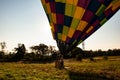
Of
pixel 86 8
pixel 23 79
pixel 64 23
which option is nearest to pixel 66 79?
pixel 23 79

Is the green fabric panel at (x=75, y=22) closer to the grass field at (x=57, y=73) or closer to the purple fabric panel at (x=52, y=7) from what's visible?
the purple fabric panel at (x=52, y=7)

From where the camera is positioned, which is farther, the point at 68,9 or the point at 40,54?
the point at 40,54

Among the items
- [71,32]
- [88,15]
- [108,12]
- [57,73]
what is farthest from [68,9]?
[57,73]

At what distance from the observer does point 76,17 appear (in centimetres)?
897

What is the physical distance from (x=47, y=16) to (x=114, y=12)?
9.66ft

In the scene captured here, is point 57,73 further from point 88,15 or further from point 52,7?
point 88,15

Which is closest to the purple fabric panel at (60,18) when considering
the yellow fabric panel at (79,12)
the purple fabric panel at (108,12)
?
the yellow fabric panel at (79,12)

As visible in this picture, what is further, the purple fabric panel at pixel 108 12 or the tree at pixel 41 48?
the tree at pixel 41 48

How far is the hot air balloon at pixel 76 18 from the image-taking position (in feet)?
28.7

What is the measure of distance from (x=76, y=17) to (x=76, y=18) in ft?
0.13

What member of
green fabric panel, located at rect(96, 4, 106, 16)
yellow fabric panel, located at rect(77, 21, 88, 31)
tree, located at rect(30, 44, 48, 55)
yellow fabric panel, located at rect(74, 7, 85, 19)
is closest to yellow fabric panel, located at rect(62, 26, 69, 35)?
yellow fabric panel, located at rect(77, 21, 88, 31)

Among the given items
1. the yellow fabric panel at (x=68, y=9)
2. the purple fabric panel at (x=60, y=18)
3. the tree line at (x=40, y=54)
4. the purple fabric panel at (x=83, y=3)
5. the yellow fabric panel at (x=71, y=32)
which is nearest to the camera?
the purple fabric panel at (x=83, y=3)

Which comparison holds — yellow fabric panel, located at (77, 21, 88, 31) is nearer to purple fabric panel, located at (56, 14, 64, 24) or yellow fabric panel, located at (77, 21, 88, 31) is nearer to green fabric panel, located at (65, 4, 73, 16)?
green fabric panel, located at (65, 4, 73, 16)

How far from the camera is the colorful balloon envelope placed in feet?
28.7
